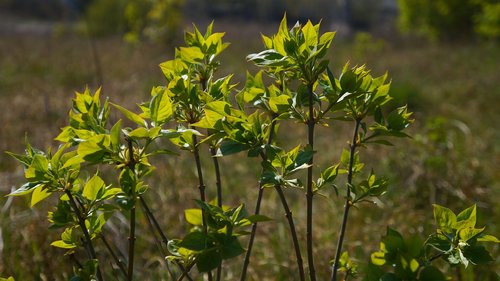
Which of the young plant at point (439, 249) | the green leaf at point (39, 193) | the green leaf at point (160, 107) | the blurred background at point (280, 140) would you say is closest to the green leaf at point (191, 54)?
the green leaf at point (160, 107)

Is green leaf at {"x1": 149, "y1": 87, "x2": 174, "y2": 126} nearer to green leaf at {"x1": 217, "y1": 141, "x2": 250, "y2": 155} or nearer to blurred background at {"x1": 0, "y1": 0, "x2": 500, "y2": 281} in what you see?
green leaf at {"x1": 217, "y1": 141, "x2": 250, "y2": 155}

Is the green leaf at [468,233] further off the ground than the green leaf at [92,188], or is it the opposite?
the green leaf at [92,188]

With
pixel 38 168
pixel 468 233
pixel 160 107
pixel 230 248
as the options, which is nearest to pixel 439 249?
pixel 468 233

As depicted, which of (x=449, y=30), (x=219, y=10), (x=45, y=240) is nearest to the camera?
(x=45, y=240)

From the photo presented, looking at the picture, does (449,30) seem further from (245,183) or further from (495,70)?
(245,183)

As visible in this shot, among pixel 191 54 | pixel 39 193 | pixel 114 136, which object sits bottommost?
pixel 39 193

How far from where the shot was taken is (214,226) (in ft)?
3.02

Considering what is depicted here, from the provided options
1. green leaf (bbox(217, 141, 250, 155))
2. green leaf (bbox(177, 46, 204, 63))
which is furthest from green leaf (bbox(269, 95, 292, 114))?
green leaf (bbox(177, 46, 204, 63))

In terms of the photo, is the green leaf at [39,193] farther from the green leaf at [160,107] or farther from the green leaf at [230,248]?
the green leaf at [230,248]

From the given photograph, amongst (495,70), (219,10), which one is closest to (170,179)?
(495,70)

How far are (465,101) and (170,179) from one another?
183 inches

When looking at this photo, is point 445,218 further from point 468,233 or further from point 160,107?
Result: point 160,107

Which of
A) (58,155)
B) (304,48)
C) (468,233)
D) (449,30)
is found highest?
(304,48)

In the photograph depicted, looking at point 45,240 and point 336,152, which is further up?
point 45,240
